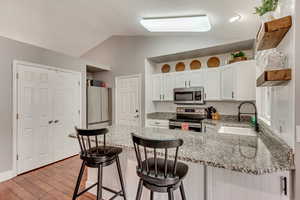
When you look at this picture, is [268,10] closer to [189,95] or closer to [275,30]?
[275,30]

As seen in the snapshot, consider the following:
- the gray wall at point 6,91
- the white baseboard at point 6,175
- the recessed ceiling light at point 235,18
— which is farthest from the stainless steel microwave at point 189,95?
the white baseboard at point 6,175

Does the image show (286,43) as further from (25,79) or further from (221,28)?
(25,79)

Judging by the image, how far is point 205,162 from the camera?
102 cm

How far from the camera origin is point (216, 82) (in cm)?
327

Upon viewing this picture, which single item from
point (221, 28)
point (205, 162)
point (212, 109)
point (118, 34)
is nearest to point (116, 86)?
point (118, 34)

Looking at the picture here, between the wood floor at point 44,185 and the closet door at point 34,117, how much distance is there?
0.26 metres

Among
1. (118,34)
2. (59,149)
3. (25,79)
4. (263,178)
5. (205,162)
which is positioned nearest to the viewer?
(205,162)

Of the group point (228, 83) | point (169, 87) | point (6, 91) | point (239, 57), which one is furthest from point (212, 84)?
point (6, 91)

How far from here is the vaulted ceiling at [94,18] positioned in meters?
2.32

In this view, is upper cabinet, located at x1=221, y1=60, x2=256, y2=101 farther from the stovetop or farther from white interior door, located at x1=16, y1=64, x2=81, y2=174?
white interior door, located at x1=16, y1=64, x2=81, y2=174

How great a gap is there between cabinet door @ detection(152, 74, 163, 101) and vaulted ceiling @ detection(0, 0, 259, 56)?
1.23 metres

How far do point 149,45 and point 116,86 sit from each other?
167 centimetres

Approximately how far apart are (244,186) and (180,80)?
Answer: 2799 mm

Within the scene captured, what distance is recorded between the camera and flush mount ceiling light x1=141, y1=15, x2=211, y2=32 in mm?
2589
